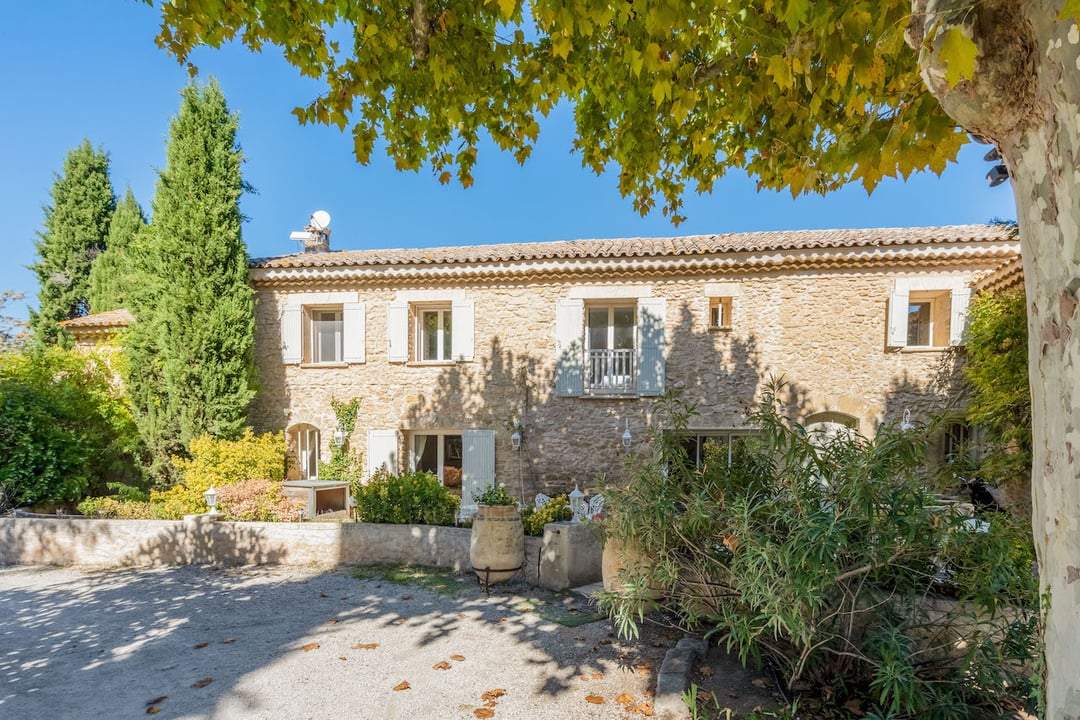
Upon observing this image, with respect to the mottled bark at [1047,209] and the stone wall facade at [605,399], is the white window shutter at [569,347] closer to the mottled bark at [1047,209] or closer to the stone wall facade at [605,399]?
the stone wall facade at [605,399]

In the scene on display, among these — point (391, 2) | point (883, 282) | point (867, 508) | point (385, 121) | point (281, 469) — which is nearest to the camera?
point (867, 508)

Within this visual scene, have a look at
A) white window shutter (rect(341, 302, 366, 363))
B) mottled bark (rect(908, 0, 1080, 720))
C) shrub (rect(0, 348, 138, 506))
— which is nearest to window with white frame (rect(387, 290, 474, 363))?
white window shutter (rect(341, 302, 366, 363))

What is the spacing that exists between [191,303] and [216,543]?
16.4 ft

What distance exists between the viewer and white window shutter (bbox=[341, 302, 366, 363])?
1027 centimetres

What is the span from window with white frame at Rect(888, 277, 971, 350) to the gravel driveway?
24.4ft

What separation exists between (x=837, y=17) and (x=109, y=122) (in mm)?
8613

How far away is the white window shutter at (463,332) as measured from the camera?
32.9 feet

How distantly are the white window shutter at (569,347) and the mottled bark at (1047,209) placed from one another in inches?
321

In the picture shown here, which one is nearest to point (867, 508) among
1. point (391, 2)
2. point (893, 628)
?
point (893, 628)

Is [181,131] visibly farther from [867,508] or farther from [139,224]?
[867,508]

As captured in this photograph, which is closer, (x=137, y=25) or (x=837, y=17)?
(x=837, y=17)

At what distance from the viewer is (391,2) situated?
3596 mm

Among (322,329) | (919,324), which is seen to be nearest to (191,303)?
(322,329)

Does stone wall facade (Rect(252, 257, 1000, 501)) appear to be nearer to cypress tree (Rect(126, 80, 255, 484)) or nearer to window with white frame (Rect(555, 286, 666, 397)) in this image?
window with white frame (Rect(555, 286, 666, 397))
